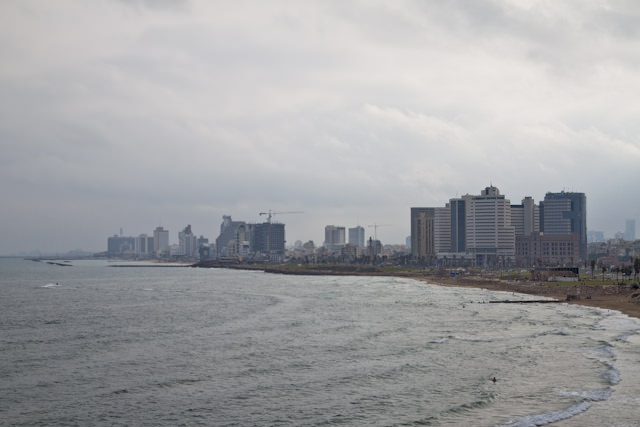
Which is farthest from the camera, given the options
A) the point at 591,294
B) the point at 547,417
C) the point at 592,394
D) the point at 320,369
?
the point at 591,294

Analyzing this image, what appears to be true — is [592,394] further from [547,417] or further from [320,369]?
[320,369]

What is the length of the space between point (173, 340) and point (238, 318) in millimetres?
23657

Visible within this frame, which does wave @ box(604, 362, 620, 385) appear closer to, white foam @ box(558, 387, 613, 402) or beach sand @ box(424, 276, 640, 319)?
white foam @ box(558, 387, 613, 402)

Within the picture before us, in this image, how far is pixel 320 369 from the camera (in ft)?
186

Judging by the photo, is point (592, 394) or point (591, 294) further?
point (591, 294)

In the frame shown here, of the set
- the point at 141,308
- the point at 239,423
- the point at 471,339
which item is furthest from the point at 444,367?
the point at 141,308

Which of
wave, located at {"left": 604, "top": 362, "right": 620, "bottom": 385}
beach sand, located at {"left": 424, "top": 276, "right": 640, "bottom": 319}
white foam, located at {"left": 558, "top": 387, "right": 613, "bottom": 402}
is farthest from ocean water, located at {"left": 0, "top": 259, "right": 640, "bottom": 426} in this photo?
beach sand, located at {"left": 424, "top": 276, "right": 640, "bottom": 319}

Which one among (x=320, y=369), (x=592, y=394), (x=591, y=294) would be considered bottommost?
(x=320, y=369)

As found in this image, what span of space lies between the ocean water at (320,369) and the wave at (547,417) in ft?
0.42

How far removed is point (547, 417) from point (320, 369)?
21872 millimetres

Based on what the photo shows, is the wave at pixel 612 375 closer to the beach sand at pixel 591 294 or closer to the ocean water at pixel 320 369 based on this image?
the ocean water at pixel 320 369

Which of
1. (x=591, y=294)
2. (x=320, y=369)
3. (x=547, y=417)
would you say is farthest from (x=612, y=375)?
(x=591, y=294)

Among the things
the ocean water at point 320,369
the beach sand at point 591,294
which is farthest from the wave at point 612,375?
the beach sand at point 591,294

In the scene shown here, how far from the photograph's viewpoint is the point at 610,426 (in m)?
38.6
